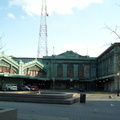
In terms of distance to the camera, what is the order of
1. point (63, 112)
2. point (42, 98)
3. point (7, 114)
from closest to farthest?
point (7, 114) → point (63, 112) → point (42, 98)

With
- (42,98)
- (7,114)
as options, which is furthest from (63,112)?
(7,114)

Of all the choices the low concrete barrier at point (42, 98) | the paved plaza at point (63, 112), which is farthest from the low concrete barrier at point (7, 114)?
the low concrete barrier at point (42, 98)

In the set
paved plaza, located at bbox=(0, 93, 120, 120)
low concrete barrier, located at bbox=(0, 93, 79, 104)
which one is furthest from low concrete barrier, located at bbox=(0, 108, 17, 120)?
low concrete barrier, located at bbox=(0, 93, 79, 104)

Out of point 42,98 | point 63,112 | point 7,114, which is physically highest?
point 7,114

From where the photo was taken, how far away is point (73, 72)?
87.8m

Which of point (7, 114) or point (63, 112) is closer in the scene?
point (7, 114)

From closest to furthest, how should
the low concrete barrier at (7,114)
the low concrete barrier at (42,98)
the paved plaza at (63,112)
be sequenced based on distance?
1. the low concrete barrier at (7,114)
2. the paved plaza at (63,112)
3. the low concrete barrier at (42,98)

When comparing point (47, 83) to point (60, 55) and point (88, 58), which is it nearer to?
point (60, 55)

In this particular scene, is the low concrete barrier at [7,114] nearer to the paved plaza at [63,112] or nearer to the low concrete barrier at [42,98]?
the paved plaza at [63,112]

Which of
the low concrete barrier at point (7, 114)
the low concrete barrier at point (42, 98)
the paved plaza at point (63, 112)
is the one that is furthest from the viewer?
the low concrete barrier at point (42, 98)

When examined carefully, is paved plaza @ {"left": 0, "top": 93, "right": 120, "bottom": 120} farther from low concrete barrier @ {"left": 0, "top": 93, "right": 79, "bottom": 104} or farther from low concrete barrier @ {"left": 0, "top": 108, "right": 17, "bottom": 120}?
low concrete barrier @ {"left": 0, "top": 108, "right": 17, "bottom": 120}

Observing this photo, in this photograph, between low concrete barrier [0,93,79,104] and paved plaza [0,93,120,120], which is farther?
low concrete barrier [0,93,79,104]

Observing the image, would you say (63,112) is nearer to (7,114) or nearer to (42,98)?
(42,98)

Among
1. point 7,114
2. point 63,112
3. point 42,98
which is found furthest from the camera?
point 42,98
